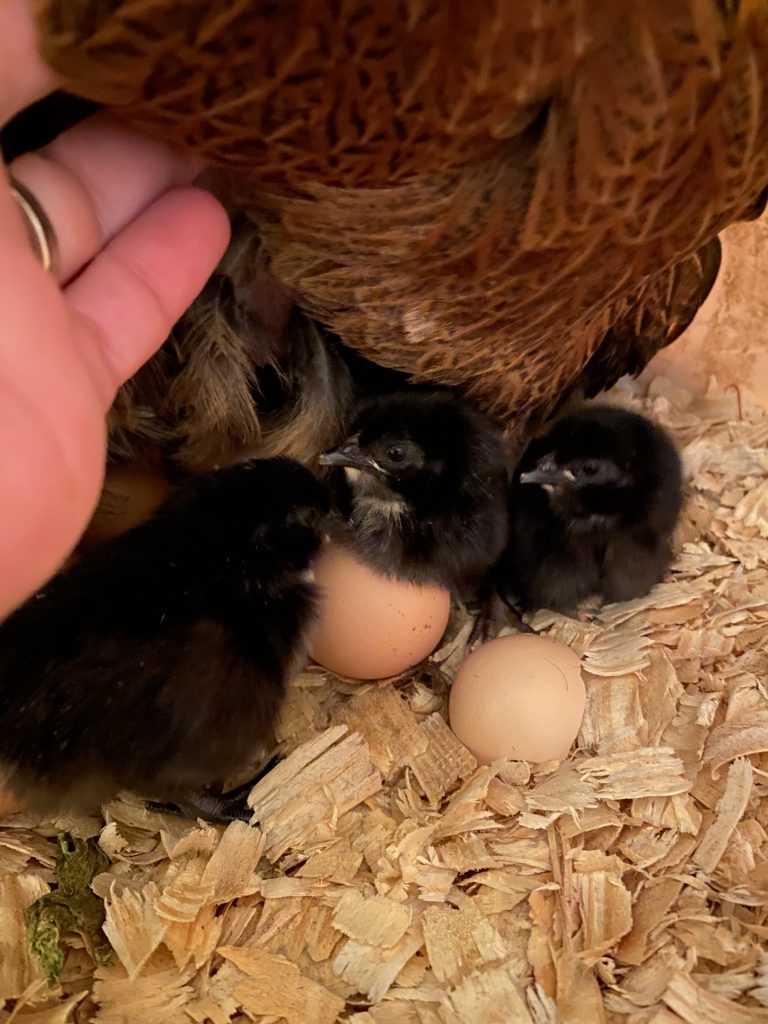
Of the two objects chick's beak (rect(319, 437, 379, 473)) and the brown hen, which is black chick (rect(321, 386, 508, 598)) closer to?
chick's beak (rect(319, 437, 379, 473))

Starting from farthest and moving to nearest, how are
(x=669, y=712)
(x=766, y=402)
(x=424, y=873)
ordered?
(x=766, y=402), (x=669, y=712), (x=424, y=873)

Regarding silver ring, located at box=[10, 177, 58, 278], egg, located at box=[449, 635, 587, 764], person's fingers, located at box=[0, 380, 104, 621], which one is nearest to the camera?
person's fingers, located at box=[0, 380, 104, 621]

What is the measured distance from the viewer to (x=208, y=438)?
1374 millimetres

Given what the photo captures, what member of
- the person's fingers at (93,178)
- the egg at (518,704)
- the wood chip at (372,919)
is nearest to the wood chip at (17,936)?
the wood chip at (372,919)

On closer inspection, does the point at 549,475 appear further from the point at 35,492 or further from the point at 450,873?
the point at 35,492

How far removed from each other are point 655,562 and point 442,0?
2.95 ft

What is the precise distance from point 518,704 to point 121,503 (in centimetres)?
65

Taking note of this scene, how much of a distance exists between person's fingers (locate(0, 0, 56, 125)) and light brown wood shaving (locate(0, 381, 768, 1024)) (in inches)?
32.8

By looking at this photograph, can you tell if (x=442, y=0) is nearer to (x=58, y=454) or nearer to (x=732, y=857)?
(x=58, y=454)

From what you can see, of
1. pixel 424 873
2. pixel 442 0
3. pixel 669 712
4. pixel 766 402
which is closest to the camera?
pixel 442 0

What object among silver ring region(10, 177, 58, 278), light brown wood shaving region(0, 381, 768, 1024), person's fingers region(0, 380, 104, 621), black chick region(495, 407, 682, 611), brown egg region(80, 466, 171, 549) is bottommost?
light brown wood shaving region(0, 381, 768, 1024)

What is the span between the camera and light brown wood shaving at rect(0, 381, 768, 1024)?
1.03 metres

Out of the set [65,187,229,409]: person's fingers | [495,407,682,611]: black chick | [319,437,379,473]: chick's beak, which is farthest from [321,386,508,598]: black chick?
[65,187,229,409]: person's fingers

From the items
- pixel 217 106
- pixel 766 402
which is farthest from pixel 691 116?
pixel 766 402
